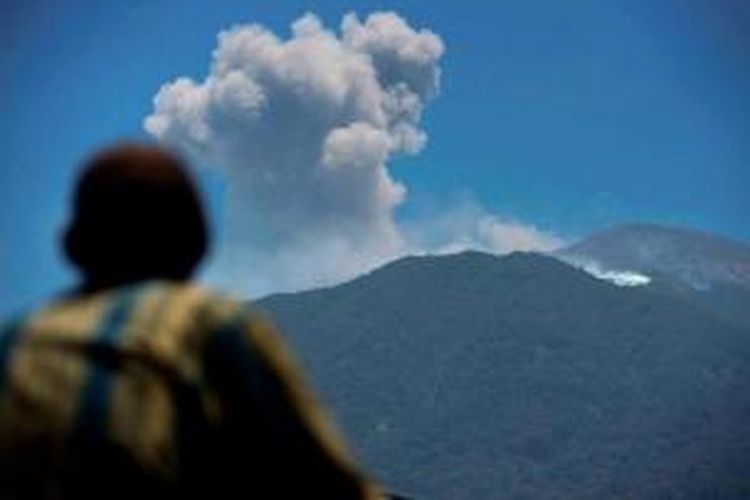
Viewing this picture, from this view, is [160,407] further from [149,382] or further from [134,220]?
[134,220]

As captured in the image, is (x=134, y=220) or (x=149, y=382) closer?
(x=149, y=382)

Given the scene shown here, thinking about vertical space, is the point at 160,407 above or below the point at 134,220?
below

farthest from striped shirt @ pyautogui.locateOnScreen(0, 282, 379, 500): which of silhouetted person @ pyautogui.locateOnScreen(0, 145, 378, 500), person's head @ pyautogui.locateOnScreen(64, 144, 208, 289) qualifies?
person's head @ pyautogui.locateOnScreen(64, 144, 208, 289)

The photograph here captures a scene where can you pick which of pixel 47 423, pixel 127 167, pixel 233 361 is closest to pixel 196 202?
pixel 127 167

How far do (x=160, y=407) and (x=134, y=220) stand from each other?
46cm

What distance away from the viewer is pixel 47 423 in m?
2.68

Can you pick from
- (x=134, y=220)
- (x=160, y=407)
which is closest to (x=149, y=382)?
(x=160, y=407)

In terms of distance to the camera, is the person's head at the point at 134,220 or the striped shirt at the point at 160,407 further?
the person's head at the point at 134,220

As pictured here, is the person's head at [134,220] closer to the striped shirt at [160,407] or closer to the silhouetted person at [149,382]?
the silhouetted person at [149,382]

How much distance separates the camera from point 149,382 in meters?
2.70

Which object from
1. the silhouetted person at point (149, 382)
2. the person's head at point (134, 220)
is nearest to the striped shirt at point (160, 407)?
the silhouetted person at point (149, 382)

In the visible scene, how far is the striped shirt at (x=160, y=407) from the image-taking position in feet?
8.67

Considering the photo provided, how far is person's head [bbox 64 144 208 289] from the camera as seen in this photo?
2930 mm

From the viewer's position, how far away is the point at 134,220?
296 cm
